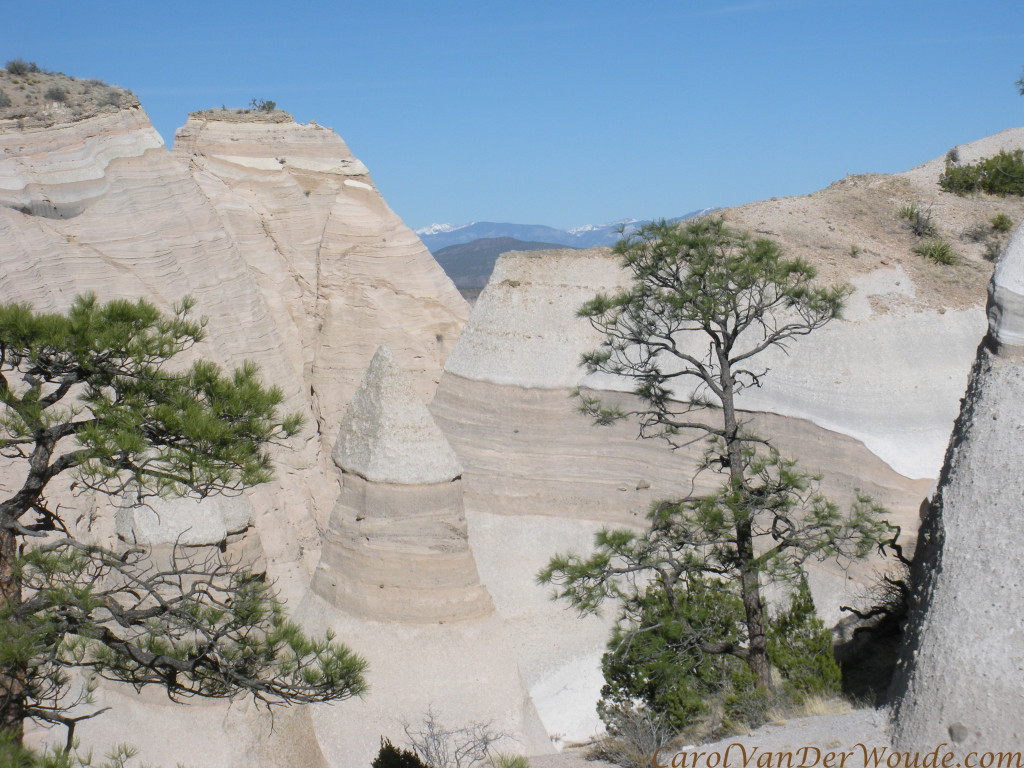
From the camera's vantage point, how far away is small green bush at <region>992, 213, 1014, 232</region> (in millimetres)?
13867

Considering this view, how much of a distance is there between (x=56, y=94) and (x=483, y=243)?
92.8 metres

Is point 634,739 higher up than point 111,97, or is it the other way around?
point 111,97

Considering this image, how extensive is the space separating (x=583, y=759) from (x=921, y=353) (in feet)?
24.4

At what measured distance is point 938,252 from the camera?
1334 cm

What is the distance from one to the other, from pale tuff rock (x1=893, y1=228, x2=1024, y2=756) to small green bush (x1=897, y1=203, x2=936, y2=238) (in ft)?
25.0

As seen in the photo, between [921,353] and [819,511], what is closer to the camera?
[819,511]

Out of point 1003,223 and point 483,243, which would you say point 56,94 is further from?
point 483,243

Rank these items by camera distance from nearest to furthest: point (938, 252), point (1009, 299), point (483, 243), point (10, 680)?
point (10, 680) → point (1009, 299) → point (938, 252) → point (483, 243)

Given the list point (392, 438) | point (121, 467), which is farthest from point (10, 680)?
point (392, 438)

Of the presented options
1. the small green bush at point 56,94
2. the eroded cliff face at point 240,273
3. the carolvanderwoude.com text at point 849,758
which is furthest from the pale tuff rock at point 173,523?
the carolvanderwoude.com text at point 849,758

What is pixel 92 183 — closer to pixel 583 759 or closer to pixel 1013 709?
pixel 583 759

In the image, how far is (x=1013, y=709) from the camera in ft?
18.1

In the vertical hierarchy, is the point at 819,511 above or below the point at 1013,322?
below

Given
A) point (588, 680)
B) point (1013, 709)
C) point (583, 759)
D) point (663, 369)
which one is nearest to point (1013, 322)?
point (1013, 709)
